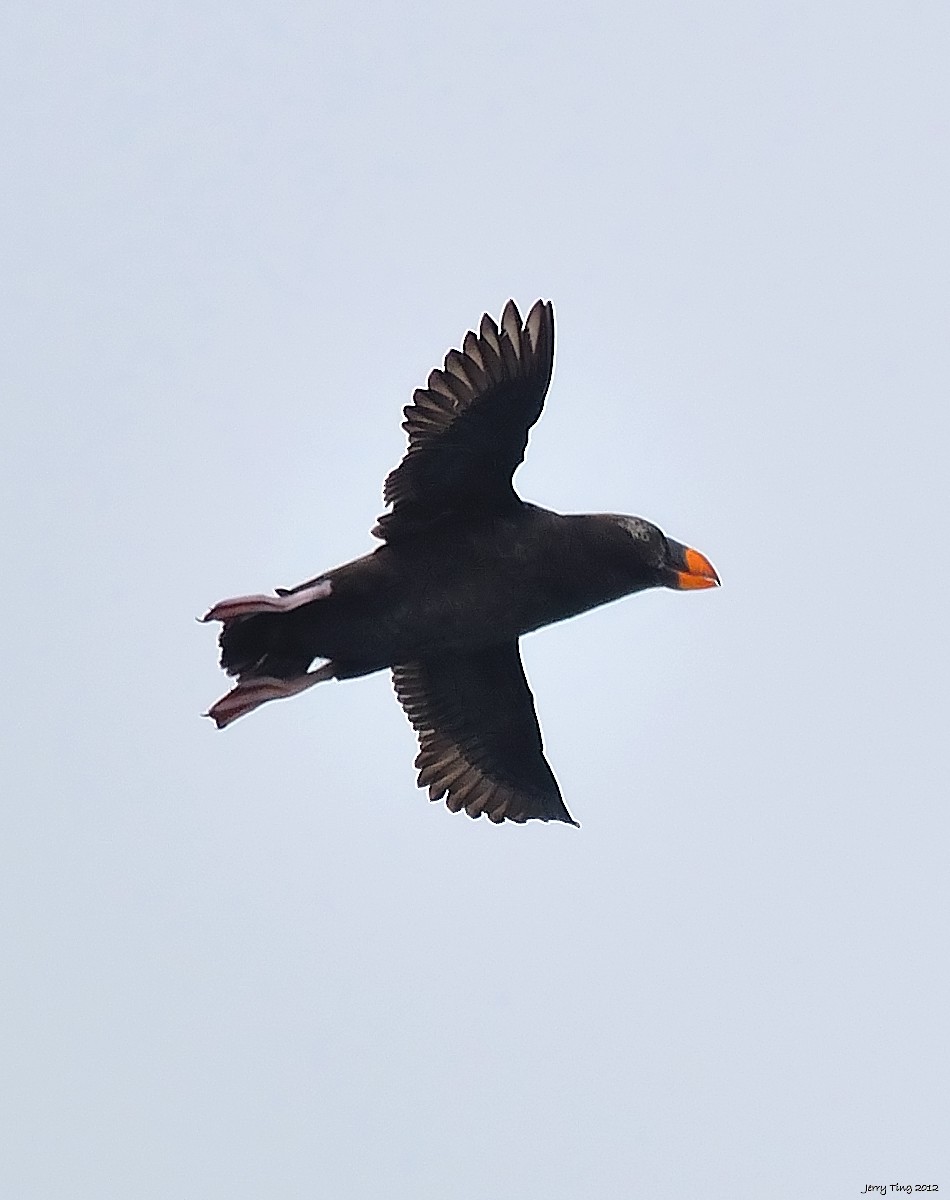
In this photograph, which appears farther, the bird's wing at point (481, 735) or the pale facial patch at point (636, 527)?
the bird's wing at point (481, 735)

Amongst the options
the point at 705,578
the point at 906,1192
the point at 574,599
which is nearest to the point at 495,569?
the point at 574,599

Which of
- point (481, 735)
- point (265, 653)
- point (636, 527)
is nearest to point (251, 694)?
point (265, 653)

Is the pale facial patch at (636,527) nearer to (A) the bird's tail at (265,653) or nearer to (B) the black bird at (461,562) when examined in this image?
(B) the black bird at (461,562)

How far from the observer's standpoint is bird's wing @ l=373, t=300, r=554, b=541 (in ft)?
36.6

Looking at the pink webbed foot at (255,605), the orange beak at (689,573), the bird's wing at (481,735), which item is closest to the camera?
the pink webbed foot at (255,605)

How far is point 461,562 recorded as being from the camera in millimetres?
11352

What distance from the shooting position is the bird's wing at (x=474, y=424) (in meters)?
11.2

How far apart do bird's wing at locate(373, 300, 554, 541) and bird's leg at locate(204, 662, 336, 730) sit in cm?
96

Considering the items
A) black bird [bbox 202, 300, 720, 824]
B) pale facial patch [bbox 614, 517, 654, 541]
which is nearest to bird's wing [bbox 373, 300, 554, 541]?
black bird [bbox 202, 300, 720, 824]

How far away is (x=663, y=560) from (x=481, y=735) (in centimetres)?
172

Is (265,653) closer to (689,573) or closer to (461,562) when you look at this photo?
(461,562)

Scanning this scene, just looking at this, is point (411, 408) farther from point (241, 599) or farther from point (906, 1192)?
point (906, 1192)

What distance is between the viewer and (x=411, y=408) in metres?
11.3

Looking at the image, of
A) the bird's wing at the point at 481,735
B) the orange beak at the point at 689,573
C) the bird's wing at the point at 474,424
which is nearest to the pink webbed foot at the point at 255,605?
the bird's wing at the point at 474,424
